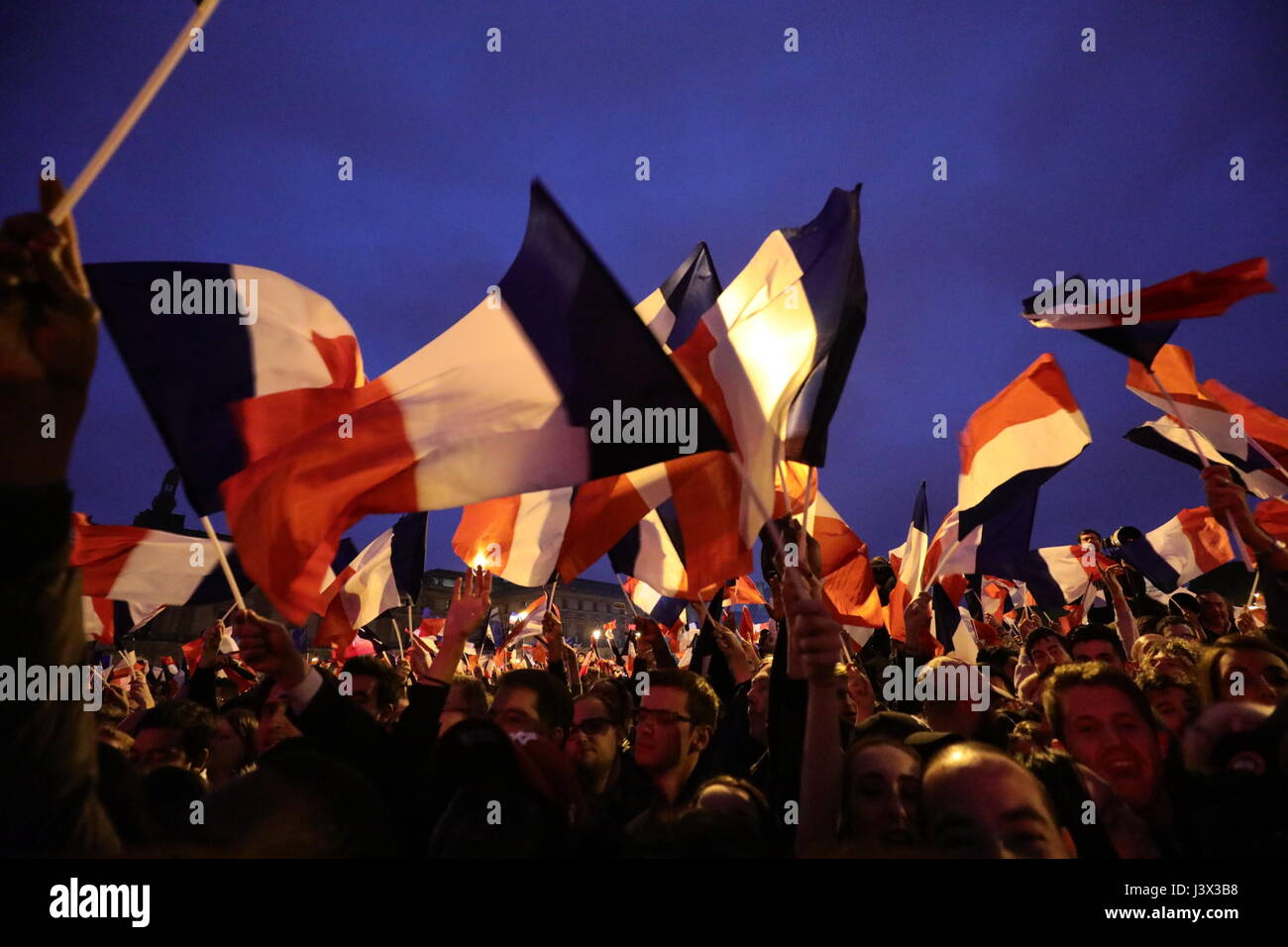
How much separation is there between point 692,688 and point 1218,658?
2838mm

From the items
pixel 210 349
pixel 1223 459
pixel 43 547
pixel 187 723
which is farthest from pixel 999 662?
pixel 43 547

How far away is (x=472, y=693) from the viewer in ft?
14.5

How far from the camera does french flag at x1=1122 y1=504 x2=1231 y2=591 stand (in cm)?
939

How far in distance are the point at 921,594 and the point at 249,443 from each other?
19.5 feet

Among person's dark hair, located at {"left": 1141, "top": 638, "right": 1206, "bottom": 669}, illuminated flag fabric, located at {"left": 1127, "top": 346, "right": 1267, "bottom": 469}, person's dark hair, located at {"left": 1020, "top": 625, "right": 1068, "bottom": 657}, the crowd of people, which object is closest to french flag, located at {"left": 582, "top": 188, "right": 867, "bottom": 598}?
the crowd of people

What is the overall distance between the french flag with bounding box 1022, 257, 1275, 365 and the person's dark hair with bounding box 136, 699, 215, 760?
19.8 ft

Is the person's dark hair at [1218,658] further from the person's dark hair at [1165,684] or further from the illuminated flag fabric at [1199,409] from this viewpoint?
the illuminated flag fabric at [1199,409]

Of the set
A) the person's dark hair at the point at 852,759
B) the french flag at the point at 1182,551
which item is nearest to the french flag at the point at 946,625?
the french flag at the point at 1182,551

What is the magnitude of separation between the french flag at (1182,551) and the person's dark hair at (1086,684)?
287 inches

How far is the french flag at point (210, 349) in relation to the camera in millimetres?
3758

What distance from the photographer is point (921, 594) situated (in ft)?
24.3

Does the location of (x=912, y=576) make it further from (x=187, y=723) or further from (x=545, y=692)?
(x=187, y=723)
